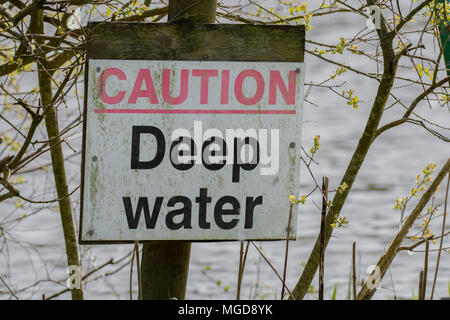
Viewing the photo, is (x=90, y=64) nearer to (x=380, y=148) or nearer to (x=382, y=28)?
(x=382, y=28)

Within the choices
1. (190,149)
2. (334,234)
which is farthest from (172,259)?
(334,234)

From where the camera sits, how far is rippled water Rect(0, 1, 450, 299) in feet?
22.7

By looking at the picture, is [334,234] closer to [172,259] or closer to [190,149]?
[172,259]

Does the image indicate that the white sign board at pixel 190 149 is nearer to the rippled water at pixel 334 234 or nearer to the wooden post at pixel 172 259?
the wooden post at pixel 172 259

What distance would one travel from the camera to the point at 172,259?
290 cm

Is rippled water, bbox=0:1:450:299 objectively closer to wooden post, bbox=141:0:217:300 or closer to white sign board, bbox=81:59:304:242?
wooden post, bbox=141:0:217:300

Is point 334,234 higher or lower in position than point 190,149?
lower

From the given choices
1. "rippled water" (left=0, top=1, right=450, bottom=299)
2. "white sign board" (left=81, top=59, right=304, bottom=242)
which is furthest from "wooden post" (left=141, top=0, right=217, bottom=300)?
"rippled water" (left=0, top=1, right=450, bottom=299)

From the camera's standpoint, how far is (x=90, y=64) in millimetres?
2590

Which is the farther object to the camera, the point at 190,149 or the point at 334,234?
the point at 334,234

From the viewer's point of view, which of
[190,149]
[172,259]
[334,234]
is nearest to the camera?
[190,149]

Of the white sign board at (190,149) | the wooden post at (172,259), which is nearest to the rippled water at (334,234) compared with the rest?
the wooden post at (172,259)

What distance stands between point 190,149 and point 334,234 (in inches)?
222

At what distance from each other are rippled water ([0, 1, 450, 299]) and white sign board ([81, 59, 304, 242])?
92.5 inches
